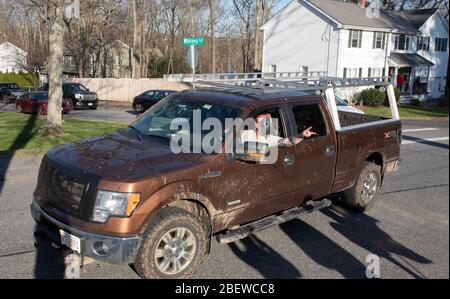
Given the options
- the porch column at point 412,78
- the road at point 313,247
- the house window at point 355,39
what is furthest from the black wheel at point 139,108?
the porch column at point 412,78

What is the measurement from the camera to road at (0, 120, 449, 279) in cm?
447

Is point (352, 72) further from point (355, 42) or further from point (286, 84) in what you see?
point (286, 84)

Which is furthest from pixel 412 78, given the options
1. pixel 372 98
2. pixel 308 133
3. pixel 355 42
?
pixel 308 133

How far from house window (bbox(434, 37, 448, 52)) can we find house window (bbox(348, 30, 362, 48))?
1344 cm

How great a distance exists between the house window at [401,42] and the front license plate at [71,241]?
43853 millimetres

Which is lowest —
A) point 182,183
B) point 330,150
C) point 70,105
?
point 70,105

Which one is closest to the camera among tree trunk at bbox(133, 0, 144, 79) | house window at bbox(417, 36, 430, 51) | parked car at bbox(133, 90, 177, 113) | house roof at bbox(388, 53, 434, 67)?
parked car at bbox(133, 90, 177, 113)

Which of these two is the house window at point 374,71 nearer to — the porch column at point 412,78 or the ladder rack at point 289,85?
the porch column at point 412,78

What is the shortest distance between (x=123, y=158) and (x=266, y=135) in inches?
69.6

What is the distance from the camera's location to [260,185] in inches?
195

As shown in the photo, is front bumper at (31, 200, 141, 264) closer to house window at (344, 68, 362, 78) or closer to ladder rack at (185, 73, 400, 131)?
ladder rack at (185, 73, 400, 131)

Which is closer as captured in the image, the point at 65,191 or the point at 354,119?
the point at 65,191

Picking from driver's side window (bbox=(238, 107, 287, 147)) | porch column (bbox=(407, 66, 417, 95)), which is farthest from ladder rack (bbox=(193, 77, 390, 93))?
porch column (bbox=(407, 66, 417, 95))

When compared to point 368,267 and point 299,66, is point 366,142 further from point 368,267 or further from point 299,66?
point 299,66
